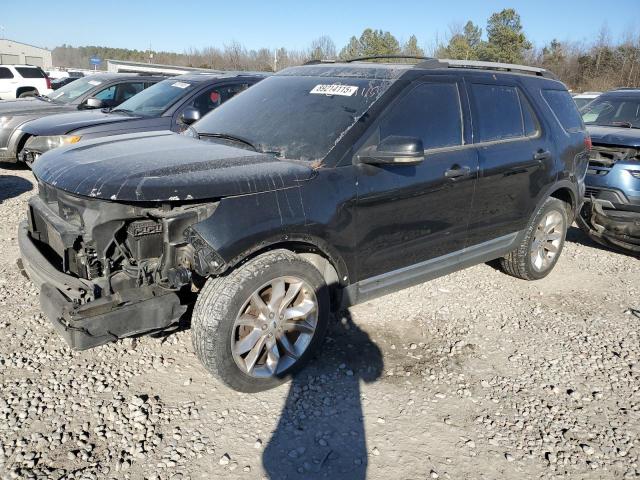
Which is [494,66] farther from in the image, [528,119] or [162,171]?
[162,171]

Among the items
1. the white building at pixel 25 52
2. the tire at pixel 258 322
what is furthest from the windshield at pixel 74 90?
the white building at pixel 25 52

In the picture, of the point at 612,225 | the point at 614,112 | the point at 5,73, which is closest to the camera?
the point at 612,225

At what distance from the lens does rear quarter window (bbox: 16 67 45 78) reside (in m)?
20.1

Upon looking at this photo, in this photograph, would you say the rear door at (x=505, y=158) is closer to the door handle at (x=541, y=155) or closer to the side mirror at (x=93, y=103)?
the door handle at (x=541, y=155)

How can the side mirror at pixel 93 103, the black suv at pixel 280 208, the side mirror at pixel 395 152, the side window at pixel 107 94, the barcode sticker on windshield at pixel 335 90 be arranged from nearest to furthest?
the black suv at pixel 280 208
the side mirror at pixel 395 152
the barcode sticker on windshield at pixel 335 90
the side mirror at pixel 93 103
the side window at pixel 107 94

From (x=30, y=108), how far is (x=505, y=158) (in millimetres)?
7857

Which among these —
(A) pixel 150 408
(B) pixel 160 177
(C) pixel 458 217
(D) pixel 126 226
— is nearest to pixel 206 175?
(B) pixel 160 177

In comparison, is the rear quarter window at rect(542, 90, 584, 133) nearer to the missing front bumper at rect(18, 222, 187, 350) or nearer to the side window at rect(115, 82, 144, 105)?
the missing front bumper at rect(18, 222, 187, 350)

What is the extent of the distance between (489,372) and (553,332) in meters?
0.97

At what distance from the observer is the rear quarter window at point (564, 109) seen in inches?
193

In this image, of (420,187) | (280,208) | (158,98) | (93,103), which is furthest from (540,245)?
(93,103)

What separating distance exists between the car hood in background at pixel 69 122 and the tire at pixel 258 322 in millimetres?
5059

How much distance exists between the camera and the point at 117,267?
307 centimetres

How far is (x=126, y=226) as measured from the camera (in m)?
2.98
